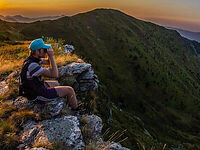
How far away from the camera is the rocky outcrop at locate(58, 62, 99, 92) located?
400 inches

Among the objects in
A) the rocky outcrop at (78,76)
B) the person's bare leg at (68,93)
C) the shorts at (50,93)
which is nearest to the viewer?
the shorts at (50,93)

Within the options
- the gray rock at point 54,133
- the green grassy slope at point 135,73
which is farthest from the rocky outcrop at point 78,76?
the green grassy slope at point 135,73

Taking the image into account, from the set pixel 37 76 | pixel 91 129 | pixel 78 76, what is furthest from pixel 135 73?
pixel 37 76

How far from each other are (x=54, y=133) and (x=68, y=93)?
200 cm

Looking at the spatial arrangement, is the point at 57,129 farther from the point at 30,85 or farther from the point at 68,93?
the point at 30,85

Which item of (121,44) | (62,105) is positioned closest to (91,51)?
(121,44)

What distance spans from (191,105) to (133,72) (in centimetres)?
4616

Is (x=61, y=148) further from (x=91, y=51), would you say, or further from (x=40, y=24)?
(x=40, y=24)

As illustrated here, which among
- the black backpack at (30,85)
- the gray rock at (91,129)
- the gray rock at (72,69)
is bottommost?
the gray rock at (91,129)

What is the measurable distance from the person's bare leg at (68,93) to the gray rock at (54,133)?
1.17m

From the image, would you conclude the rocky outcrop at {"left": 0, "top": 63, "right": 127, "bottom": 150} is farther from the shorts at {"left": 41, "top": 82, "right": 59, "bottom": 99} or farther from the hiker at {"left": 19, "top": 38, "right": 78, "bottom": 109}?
the hiker at {"left": 19, "top": 38, "right": 78, "bottom": 109}

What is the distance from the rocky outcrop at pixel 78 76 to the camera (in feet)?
33.4

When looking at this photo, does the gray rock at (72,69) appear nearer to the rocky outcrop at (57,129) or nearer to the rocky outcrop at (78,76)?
the rocky outcrop at (78,76)

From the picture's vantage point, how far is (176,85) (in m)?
130
